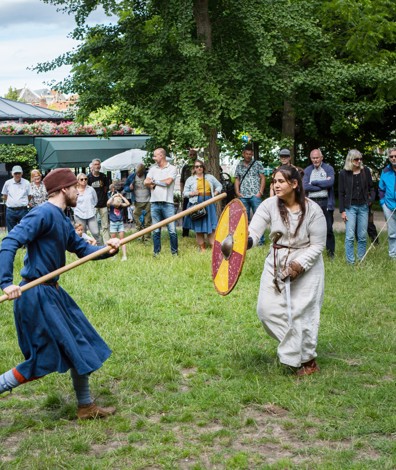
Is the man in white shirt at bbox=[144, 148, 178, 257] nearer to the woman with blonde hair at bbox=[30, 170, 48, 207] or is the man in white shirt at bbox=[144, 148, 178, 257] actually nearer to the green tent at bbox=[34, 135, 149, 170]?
the woman with blonde hair at bbox=[30, 170, 48, 207]

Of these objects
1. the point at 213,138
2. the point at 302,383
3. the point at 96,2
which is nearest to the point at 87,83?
the point at 96,2

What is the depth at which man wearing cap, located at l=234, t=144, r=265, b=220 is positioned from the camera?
14.9 metres

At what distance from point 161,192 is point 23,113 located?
55.2 feet

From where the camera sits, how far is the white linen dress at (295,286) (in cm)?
664

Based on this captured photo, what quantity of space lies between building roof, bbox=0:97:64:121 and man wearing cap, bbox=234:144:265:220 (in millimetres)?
15067

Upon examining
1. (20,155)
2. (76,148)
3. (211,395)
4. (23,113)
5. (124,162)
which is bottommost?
(211,395)

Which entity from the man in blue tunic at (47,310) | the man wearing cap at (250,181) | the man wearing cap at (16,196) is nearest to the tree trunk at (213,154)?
the man wearing cap at (250,181)

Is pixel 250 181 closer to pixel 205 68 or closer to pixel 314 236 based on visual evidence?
pixel 205 68

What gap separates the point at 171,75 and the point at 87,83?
69.6 inches

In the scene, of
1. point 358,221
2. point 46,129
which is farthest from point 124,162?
point 358,221

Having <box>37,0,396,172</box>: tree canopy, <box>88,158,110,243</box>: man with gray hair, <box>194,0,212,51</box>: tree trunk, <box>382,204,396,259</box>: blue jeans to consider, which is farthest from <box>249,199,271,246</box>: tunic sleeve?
<box>194,0,212,51</box>: tree trunk

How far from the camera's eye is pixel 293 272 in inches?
260

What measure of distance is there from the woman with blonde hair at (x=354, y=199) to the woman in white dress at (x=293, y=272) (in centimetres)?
583

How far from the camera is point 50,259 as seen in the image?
5543 millimetres
